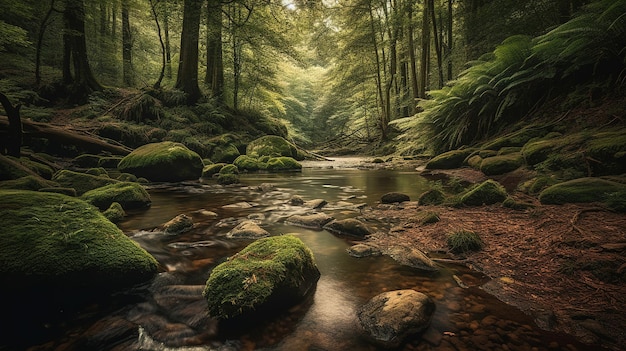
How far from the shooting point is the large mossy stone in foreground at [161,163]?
8.17 m

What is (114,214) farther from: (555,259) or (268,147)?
(268,147)

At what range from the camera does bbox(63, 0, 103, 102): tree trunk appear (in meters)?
11.8

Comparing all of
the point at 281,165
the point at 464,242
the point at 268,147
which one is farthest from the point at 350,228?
the point at 268,147

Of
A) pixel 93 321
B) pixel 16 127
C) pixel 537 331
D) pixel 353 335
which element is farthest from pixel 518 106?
pixel 16 127

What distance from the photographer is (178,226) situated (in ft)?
12.7

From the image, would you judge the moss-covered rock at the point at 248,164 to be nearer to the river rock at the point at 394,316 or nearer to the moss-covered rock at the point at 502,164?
the moss-covered rock at the point at 502,164

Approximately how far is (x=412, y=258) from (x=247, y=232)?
6.85 ft

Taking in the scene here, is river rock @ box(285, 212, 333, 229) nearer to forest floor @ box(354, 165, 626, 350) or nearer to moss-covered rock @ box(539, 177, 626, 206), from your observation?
forest floor @ box(354, 165, 626, 350)

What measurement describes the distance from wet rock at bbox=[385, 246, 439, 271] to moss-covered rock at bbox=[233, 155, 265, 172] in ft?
33.7

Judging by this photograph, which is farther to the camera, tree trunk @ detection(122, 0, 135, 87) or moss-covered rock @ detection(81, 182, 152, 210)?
tree trunk @ detection(122, 0, 135, 87)

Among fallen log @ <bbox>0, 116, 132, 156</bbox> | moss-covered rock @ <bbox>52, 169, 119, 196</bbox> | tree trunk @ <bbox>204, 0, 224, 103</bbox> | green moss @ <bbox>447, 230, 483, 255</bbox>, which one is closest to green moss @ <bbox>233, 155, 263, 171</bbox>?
fallen log @ <bbox>0, 116, 132, 156</bbox>

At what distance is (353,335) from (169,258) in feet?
7.01

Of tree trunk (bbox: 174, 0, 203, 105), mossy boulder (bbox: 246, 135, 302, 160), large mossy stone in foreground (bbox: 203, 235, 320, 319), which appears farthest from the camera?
mossy boulder (bbox: 246, 135, 302, 160)

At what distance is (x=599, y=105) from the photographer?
593 centimetres
